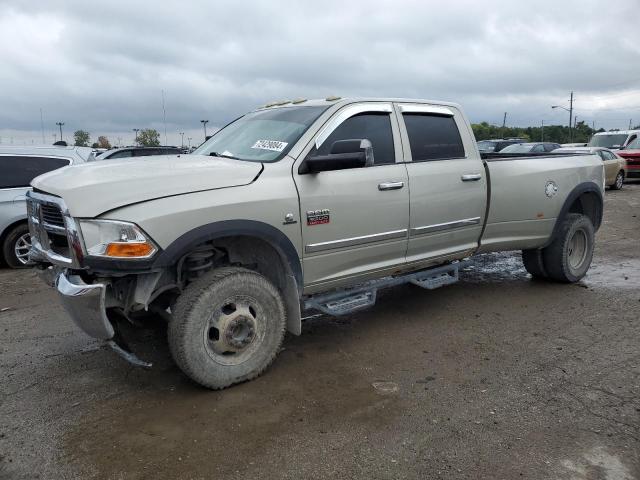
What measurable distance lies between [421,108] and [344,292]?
1.88 m

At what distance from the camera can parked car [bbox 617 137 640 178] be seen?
19.3 metres

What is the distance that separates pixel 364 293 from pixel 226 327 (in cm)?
137

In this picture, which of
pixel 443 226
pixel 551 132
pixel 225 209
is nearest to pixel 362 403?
pixel 225 209

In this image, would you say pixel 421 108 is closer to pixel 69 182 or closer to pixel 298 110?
pixel 298 110

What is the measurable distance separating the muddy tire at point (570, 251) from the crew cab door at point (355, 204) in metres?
2.42

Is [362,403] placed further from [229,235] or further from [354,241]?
[229,235]

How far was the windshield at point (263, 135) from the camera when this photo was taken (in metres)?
4.04

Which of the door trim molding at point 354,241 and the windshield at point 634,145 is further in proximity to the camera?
the windshield at point 634,145

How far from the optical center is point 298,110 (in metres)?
4.46

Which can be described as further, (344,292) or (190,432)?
(344,292)

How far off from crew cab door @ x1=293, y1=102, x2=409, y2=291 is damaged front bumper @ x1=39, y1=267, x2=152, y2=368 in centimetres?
141

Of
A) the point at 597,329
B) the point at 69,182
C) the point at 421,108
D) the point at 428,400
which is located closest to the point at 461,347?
the point at 428,400

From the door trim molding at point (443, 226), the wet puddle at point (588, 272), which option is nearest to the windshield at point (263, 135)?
the door trim molding at point (443, 226)

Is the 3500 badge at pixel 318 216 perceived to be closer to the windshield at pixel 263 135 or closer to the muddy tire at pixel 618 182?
the windshield at pixel 263 135
